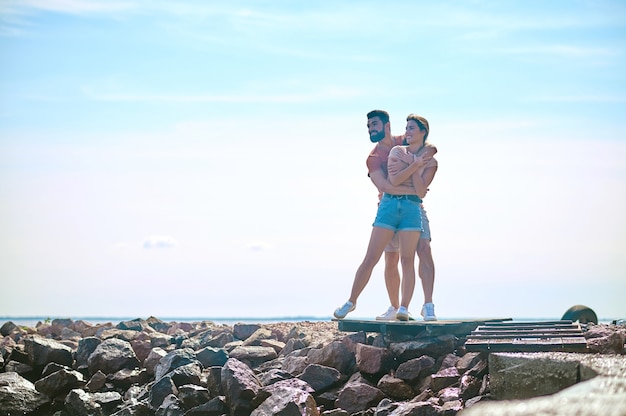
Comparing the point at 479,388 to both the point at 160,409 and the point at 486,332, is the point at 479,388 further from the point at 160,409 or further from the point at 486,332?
the point at 160,409

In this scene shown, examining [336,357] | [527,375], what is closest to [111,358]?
[336,357]

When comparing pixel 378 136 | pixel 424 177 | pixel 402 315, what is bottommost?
pixel 402 315

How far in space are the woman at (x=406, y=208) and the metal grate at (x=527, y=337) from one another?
55.2 inches

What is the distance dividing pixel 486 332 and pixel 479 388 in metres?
1.17

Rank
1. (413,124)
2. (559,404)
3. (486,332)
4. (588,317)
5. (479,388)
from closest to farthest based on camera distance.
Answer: (559,404) < (479,388) < (486,332) < (413,124) < (588,317)

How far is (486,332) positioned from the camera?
32.9 feet

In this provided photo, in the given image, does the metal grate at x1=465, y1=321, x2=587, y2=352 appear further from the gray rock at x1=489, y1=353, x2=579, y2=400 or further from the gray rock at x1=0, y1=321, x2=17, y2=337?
the gray rock at x1=0, y1=321, x2=17, y2=337

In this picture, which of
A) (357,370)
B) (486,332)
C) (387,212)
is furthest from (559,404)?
(387,212)

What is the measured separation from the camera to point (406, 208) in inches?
468

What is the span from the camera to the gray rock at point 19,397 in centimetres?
1155

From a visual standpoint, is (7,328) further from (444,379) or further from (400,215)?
(444,379)

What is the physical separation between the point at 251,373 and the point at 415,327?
6.66ft

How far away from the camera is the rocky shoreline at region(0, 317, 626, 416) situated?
375 inches

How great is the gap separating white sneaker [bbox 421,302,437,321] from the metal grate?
75cm
